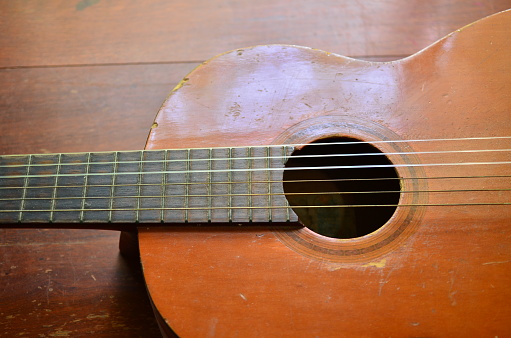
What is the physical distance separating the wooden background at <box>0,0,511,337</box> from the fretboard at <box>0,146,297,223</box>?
10.6 inches

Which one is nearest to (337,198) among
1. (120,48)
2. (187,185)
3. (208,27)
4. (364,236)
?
(364,236)

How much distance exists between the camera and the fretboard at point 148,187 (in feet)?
2.66

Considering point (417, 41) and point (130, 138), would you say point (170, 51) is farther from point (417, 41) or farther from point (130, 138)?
point (417, 41)

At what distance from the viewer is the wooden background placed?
45.1 inches

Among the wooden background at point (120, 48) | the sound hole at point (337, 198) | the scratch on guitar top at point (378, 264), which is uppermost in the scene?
the wooden background at point (120, 48)

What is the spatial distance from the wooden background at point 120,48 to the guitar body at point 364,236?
12.5 inches

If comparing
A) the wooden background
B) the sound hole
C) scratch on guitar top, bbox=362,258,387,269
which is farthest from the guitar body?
the wooden background

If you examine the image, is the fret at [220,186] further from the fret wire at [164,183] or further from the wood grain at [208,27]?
the wood grain at [208,27]

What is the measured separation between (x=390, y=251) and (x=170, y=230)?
1.41 ft

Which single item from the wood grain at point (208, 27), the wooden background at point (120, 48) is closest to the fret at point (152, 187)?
the wooden background at point (120, 48)

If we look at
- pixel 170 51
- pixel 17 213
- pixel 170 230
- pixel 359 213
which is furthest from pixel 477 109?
pixel 17 213

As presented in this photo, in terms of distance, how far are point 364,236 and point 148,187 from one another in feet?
1.45

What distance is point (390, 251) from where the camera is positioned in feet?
2.57

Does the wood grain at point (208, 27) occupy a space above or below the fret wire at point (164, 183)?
above
